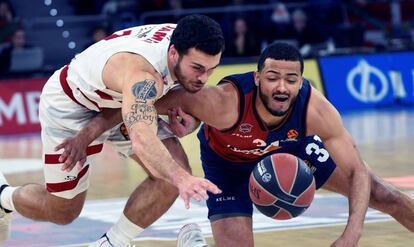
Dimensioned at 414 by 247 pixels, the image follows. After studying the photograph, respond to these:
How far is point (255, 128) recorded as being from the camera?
6.31 metres

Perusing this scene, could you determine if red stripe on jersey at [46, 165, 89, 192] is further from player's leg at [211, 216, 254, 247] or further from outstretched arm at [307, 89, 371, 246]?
outstretched arm at [307, 89, 371, 246]

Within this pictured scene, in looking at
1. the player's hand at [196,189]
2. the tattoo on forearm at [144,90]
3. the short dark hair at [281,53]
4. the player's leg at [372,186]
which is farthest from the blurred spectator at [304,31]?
the player's hand at [196,189]

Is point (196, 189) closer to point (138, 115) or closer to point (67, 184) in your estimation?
point (138, 115)

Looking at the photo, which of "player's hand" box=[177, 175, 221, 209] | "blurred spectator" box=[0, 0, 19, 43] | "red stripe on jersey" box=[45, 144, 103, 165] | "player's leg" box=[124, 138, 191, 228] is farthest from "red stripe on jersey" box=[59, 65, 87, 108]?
"blurred spectator" box=[0, 0, 19, 43]

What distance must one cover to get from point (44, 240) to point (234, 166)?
1826 millimetres

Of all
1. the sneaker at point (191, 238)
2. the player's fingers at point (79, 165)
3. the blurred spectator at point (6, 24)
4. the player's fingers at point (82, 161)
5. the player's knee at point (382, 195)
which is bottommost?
the blurred spectator at point (6, 24)

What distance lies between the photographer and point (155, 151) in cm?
552

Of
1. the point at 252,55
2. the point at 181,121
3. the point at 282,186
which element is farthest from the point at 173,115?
the point at 252,55

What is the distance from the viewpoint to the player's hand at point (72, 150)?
6.52 meters

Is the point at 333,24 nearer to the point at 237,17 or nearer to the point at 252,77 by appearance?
the point at 237,17

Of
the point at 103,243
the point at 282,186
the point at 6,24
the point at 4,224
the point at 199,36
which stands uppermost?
the point at 199,36

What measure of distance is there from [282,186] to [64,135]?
5.62 ft

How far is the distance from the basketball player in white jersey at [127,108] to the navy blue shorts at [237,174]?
0.21m

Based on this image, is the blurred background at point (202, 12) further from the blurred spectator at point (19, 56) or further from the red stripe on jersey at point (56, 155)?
the red stripe on jersey at point (56, 155)
